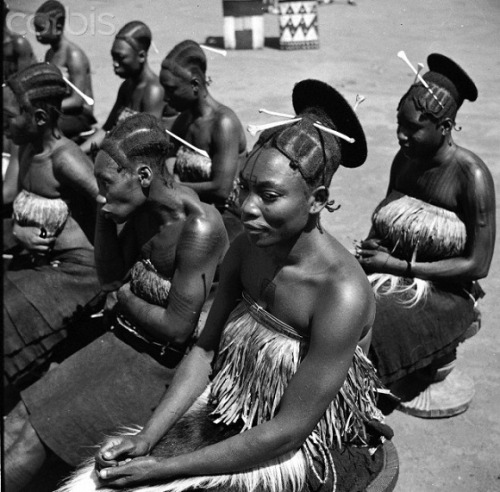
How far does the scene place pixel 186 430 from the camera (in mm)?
2568

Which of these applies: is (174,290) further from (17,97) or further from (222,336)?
(17,97)

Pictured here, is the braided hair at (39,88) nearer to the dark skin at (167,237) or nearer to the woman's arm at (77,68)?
the dark skin at (167,237)

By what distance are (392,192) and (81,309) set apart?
1.81 metres

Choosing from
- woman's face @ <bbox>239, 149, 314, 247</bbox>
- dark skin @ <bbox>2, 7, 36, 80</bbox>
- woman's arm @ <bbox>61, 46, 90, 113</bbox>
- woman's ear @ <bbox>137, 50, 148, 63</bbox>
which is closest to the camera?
woman's face @ <bbox>239, 149, 314, 247</bbox>

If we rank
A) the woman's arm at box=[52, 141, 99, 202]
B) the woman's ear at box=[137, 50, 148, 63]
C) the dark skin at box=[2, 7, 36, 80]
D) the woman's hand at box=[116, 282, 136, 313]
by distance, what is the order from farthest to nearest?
the dark skin at box=[2, 7, 36, 80]
the woman's ear at box=[137, 50, 148, 63]
the woman's arm at box=[52, 141, 99, 202]
the woman's hand at box=[116, 282, 136, 313]

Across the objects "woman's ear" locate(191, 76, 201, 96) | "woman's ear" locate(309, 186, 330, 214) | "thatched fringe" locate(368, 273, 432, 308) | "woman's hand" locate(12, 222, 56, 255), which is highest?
"woman's ear" locate(309, 186, 330, 214)

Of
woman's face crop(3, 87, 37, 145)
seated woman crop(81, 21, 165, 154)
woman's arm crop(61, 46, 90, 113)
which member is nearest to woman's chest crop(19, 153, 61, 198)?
woman's face crop(3, 87, 37, 145)

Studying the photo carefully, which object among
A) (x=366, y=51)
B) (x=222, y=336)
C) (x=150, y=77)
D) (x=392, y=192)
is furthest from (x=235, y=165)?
(x=366, y=51)

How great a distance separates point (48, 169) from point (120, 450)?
2.24 meters

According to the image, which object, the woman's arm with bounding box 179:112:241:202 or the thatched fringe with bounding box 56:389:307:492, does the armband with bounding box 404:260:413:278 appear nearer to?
the woman's arm with bounding box 179:112:241:202

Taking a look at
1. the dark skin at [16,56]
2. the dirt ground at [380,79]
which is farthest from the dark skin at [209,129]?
the dark skin at [16,56]

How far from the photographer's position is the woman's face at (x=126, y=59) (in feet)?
19.5

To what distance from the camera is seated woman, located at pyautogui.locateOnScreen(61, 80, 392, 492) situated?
2.23 metres

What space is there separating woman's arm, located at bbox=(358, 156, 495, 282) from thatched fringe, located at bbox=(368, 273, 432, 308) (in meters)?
0.05
